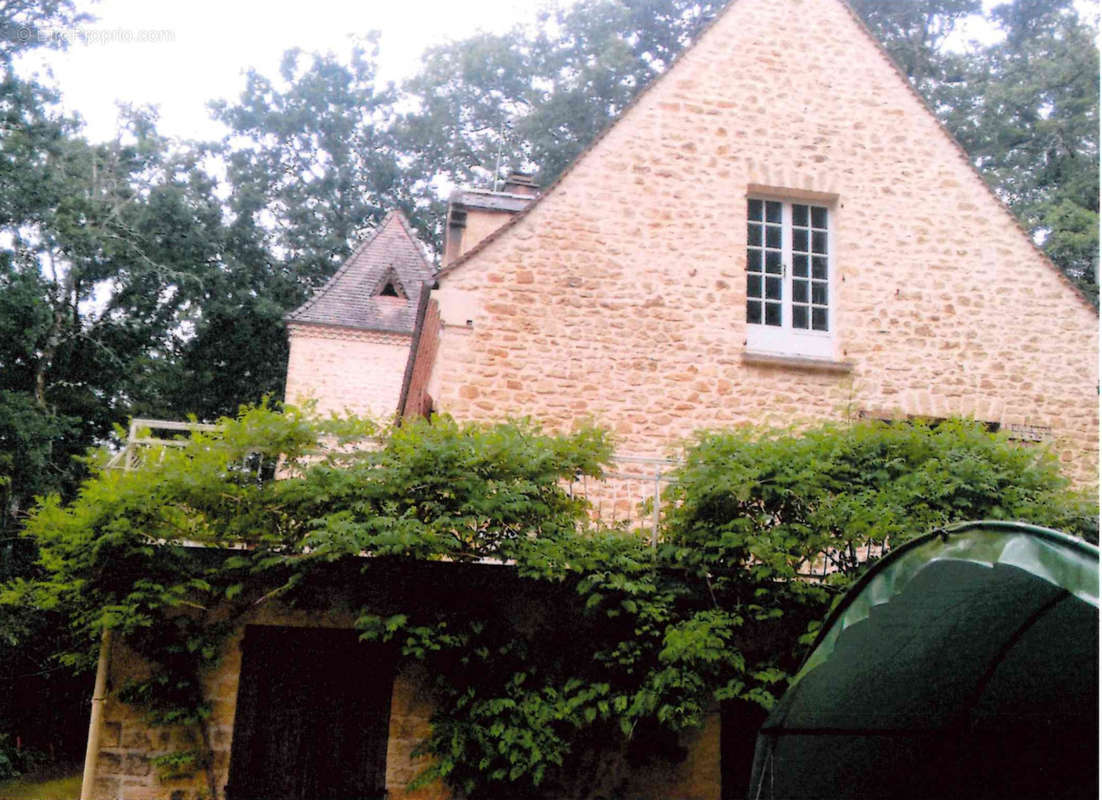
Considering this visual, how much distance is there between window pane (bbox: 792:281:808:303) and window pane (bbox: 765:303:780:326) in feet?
0.84

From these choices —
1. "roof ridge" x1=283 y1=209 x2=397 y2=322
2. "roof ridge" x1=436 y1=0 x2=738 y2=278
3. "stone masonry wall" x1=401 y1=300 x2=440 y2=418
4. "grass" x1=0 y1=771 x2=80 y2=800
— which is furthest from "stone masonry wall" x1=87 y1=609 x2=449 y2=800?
"roof ridge" x1=283 y1=209 x2=397 y2=322

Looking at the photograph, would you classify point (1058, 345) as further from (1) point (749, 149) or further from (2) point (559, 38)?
(2) point (559, 38)

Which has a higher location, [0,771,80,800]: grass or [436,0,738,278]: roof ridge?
[436,0,738,278]: roof ridge

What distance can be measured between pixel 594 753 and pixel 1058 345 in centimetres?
703

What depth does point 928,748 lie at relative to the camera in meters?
5.15

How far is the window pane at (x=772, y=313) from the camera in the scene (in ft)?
34.0

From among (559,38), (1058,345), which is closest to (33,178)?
(1058,345)

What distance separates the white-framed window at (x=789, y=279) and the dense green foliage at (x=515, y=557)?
9.53 feet

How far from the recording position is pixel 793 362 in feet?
32.7

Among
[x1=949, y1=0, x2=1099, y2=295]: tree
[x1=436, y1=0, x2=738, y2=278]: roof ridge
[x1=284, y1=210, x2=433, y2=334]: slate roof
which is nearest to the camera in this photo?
[x1=436, y1=0, x2=738, y2=278]: roof ridge

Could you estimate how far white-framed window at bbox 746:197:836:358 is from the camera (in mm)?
10266

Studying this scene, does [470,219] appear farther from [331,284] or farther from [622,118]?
[331,284]

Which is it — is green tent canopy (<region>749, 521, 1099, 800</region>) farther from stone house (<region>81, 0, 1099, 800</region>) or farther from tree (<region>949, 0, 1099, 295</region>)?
tree (<region>949, 0, 1099, 295</region>)

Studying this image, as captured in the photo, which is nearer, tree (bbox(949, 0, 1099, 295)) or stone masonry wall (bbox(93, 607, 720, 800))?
stone masonry wall (bbox(93, 607, 720, 800))
